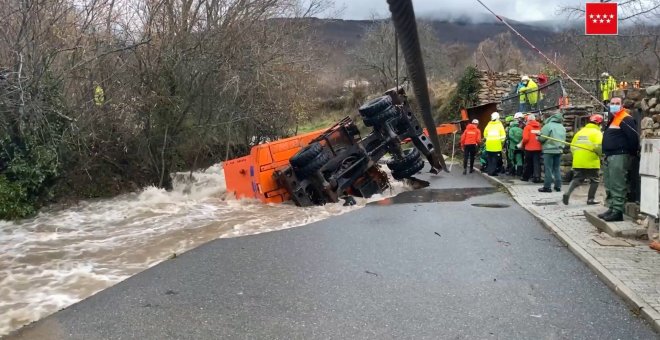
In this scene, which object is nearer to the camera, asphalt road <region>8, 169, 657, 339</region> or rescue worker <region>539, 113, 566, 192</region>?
asphalt road <region>8, 169, 657, 339</region>

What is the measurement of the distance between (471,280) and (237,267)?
112 inches

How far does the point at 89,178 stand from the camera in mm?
15000

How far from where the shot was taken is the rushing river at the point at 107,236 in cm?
Answer: 666

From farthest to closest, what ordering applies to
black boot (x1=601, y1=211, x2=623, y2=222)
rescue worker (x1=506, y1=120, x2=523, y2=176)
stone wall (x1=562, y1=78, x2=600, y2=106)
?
stone wall (x1=562, y1=78, x2=600, y2=106) → rescue worker (x1=506, y1=120, x2=523, y2=176) → black boot (x1=601, y1=211, x2=623, y2=222)

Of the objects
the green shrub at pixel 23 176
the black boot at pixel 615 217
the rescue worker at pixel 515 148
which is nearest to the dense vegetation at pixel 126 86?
the green shrub at pixel 23 176

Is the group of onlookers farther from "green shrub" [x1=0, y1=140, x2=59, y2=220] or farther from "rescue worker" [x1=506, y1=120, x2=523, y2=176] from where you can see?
"green shrub" [x1=0, y1=140, x2=59, y2=220]

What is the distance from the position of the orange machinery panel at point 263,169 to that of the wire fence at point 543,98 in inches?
345

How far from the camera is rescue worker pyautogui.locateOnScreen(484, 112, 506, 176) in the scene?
17312mm

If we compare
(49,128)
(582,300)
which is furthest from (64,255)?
(582,300)

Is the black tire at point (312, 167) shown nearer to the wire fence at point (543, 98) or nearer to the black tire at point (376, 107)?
the black tire at point (376, 107)

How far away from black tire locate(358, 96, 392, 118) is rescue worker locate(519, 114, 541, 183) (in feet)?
12.5

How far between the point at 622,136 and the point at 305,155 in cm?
623

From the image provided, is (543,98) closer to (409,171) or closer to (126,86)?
(409,171)

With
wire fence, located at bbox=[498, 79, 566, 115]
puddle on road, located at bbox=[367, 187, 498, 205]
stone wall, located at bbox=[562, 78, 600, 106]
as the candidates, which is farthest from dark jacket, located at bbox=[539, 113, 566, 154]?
stone wall, located at bbox=[562, 78, 600, 106]
